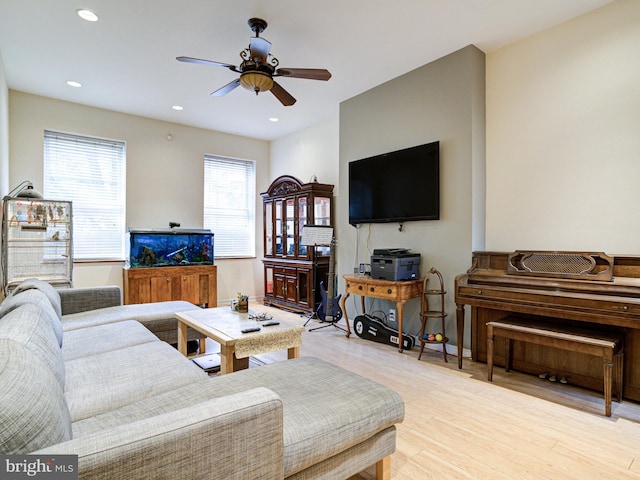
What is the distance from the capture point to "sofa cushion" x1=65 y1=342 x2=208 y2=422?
1522 mm

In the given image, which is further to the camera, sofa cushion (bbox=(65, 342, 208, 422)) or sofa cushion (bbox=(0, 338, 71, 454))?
sofa cushion (bbox=(65, 342, 208, 422))

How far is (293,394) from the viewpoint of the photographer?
155 cm

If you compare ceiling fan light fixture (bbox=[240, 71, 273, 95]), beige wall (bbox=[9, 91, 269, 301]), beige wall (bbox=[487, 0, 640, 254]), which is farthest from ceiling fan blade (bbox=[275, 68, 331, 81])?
beige wall (bbox=[9, 91, 269, 301])

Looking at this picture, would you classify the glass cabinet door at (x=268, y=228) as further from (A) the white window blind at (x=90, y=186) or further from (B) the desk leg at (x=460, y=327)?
(B) the desk leg at (x=460, y=327)

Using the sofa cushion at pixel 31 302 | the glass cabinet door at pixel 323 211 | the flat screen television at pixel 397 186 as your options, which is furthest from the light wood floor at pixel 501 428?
the glass cabinet door at pixel 323 211

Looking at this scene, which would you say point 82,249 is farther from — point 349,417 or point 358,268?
point 349,417

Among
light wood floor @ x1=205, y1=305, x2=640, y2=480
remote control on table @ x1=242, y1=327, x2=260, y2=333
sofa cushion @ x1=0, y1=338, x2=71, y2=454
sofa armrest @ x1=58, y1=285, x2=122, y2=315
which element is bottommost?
light wood floor @ x1=205, y1=305, x2=640, y2=480

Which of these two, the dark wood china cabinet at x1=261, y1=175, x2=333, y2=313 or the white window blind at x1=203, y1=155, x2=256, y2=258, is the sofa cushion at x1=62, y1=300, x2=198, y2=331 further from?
the white window blind at x1=203, y1=155, x2=256, y2=258

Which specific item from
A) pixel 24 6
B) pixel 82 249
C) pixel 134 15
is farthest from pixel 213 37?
pixel 82 249

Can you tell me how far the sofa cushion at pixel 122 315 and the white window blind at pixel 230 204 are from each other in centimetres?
267

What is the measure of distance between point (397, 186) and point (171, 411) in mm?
3139

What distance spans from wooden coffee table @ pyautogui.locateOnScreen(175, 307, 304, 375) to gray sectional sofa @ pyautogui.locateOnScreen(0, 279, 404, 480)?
304 mm

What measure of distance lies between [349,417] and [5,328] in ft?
4.49

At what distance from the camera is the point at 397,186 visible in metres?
3.86
